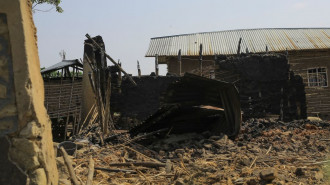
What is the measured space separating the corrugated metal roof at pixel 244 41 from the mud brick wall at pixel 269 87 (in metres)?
4.84

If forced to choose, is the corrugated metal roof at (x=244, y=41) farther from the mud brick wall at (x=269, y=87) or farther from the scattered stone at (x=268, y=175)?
the scattered stone at (x=268, y=175)

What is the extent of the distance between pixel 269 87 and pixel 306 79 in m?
4.17

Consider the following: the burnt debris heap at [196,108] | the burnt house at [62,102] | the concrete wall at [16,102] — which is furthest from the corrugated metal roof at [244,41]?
the concrete wall at [16,102]

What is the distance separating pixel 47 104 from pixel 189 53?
6.84 metres

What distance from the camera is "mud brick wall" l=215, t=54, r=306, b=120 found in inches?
383

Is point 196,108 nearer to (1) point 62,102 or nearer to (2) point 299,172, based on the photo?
(2) point 299,172

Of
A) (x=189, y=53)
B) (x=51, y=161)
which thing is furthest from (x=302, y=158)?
(x=189, y=53)

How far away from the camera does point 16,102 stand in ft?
7.61

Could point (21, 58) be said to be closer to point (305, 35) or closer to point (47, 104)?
point (47, 104)

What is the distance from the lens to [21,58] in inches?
91.0

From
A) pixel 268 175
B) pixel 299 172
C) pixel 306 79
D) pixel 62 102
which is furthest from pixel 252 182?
pixel 306 79

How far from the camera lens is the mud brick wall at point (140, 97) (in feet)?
36.5

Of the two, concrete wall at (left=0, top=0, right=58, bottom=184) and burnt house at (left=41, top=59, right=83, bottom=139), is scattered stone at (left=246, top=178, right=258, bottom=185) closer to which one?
concrete wall at (left=0, top=0, right=58, bottom=184)

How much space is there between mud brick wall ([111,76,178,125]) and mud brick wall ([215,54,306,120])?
2.53m
